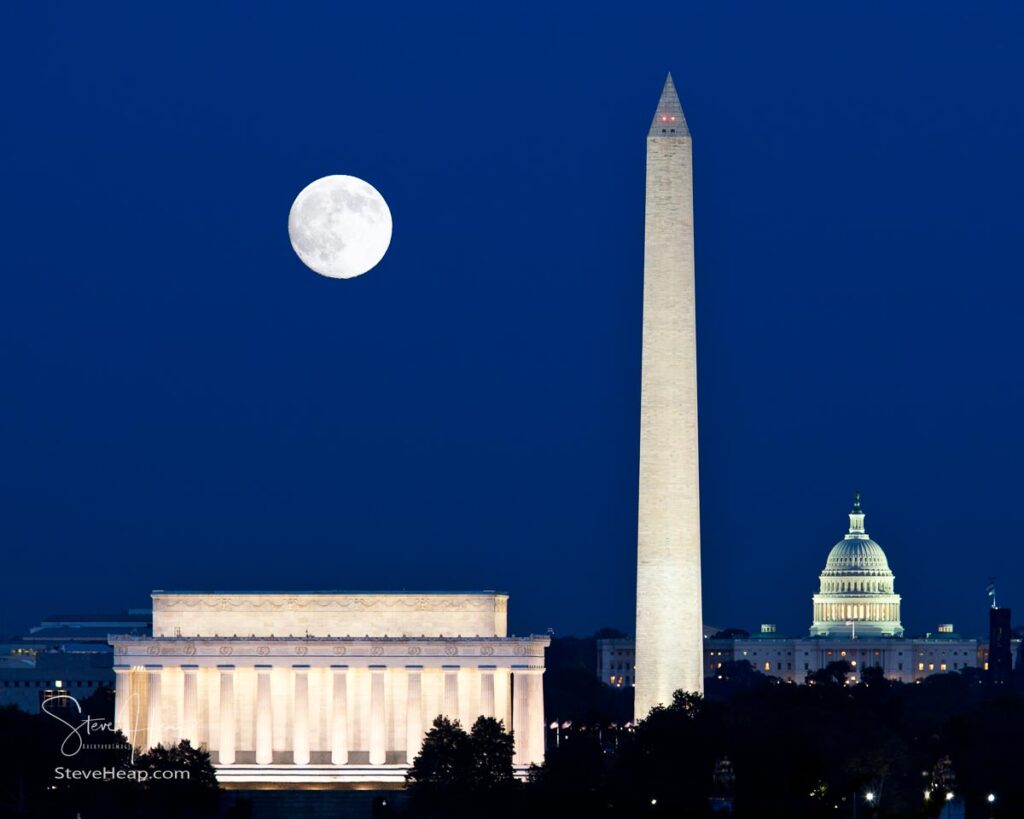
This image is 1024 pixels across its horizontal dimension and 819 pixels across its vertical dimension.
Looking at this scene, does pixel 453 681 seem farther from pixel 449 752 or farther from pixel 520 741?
pixel 449 752

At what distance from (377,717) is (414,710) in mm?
2442

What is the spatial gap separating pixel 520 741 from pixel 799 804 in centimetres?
4230

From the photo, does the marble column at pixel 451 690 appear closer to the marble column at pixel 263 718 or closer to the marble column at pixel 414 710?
the marble column at pixel 414 710

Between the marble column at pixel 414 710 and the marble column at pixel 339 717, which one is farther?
the marble column at pixel 414 710

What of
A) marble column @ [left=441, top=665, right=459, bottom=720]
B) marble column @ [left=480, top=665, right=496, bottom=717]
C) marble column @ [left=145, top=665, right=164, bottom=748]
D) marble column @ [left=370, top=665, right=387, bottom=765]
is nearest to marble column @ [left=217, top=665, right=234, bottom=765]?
marble column @ [left=145, top=665, right=164, bottom=748]

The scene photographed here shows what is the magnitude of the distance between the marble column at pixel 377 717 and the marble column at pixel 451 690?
11.1 ft

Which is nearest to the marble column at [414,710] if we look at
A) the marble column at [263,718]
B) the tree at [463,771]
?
the marble column at [263,718]

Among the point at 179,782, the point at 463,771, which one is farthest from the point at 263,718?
the point at 179,782

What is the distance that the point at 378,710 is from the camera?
18012 cm

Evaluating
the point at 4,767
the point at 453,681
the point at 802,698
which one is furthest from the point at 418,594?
the point at 4,767

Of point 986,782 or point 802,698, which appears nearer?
point 986,782

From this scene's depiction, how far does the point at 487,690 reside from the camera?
181375mm

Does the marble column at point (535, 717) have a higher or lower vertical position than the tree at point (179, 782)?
higher

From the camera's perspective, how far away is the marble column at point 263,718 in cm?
17875
